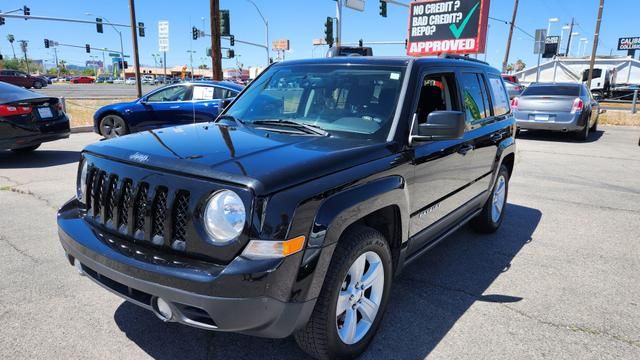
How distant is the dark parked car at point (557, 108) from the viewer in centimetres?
1258

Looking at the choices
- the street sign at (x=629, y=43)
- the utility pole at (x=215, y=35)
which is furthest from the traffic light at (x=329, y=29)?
the street sign at (x=629, y=43)

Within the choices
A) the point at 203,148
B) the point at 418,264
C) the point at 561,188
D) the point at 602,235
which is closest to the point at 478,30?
the point at 561,188

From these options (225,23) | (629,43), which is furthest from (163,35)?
(629,43)

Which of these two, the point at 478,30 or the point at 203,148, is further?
the point at 478,30

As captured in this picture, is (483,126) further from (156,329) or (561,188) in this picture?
(561,188)

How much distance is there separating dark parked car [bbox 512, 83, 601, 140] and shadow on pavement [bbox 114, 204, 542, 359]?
9.43 m

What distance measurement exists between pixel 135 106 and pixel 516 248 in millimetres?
9089

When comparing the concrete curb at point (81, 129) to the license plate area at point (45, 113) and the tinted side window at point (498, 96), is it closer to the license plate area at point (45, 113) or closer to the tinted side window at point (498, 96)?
the license plate area at point (45, 113)

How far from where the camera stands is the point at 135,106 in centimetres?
1076

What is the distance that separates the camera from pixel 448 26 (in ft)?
84.3

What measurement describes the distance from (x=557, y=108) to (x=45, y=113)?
40.8 feet

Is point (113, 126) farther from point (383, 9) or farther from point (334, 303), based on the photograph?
point (383, 9)

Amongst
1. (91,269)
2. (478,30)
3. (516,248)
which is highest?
(478,30)

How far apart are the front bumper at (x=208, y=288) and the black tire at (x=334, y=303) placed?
13 cm
